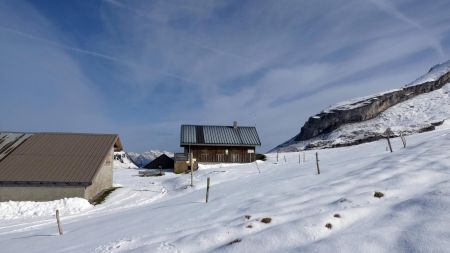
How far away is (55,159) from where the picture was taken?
31.7 metres

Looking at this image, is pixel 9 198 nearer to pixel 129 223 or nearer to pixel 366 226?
pixel 129 223

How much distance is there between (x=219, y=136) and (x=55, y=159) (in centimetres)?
2553

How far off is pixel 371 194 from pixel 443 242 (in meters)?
4.67

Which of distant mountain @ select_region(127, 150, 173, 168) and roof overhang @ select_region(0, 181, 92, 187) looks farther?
distant mountain @ select_region(127, 150, 173, 168)

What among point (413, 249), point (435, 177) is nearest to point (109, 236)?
point (413, 249)

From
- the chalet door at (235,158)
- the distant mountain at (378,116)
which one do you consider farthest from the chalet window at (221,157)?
the distant mountain at (378,116)

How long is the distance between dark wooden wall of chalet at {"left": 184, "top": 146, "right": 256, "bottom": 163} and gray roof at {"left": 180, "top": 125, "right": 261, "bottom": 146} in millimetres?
813

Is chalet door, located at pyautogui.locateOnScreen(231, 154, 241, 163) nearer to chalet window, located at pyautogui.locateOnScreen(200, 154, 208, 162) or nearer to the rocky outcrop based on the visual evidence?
chalet window, located at pyautogui.locateOnScreen(200, 154, 208, 162)

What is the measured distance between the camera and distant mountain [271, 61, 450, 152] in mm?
71000

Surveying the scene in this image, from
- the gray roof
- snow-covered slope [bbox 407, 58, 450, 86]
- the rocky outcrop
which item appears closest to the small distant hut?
the gray roof

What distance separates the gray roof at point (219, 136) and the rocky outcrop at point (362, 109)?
41.4 m

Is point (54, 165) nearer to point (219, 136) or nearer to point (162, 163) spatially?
point (219, 136)

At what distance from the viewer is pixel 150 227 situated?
46.8 ft

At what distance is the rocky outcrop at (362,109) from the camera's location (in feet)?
286
